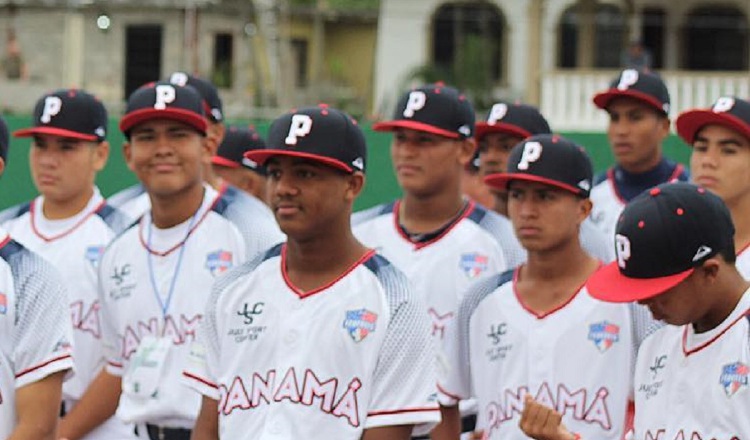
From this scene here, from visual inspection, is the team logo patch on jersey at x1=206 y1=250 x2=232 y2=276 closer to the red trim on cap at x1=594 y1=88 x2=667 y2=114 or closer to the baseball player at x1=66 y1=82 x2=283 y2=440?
the baseball player at x1=66 y1=82 x2=283 y2=440

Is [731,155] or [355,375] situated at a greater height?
[731,155]

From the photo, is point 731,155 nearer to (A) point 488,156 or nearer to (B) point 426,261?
(B) point 426,261

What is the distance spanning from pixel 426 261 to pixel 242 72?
97.7 ft

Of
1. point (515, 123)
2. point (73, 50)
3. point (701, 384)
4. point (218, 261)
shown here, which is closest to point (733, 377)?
point (701, 384)

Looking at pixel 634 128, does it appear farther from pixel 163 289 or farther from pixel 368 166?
pixel 368 166

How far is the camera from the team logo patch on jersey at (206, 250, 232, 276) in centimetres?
830

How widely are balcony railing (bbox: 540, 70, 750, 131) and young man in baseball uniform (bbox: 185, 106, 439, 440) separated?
926 inches

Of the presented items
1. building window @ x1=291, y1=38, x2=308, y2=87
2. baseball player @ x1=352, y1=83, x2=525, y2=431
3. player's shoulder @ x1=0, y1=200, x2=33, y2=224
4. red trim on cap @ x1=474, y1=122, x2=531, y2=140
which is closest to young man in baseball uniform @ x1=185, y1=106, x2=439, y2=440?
baseball player @ x1=352, y1=83, x2=525, y2=431

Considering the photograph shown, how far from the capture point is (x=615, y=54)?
1409 inches

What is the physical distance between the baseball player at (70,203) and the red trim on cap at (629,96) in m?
2.88

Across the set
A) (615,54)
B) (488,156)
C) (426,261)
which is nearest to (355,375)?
(426,261)

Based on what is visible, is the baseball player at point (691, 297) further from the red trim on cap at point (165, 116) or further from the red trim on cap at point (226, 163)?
the red trim on cap at point (226, 163)

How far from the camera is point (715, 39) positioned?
35.3m

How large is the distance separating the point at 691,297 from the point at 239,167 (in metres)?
6.37
